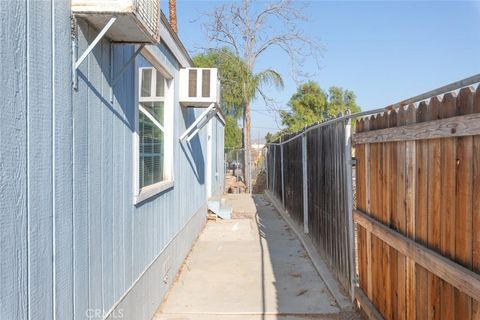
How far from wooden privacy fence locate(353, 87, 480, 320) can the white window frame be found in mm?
1979

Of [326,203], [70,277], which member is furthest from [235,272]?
[70,277]

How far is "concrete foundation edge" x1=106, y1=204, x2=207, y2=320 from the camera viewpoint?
12.2 ft

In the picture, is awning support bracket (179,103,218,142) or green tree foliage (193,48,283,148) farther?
green tree foliage (193,48,283,148)

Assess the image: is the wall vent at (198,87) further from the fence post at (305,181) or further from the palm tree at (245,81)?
the palm tree at (245,81)

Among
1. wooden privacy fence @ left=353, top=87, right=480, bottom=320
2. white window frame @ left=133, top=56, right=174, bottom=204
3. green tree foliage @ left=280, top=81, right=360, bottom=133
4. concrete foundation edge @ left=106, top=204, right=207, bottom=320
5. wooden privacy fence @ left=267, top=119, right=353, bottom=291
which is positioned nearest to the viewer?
wooden privacy fence @ left=353, top=87, right=480, bottom=320

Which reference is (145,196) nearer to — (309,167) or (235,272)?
(235,272)

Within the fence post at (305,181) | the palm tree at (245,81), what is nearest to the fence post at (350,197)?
the fence post at (305,181)

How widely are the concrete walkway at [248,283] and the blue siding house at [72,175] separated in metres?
0.52

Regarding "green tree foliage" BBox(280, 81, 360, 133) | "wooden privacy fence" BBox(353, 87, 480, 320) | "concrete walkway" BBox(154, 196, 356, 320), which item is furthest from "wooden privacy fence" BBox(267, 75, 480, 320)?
"green tree foliage" BBox(280, 81, 360, 133)

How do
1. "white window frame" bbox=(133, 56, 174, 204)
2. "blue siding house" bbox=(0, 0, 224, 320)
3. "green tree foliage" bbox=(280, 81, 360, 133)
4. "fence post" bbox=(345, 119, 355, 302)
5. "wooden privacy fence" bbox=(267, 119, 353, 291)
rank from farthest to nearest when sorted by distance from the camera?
1. "green tree foliage" bbox=(280, 81, 360, 133)
2. "wooden privacy fence" bbox=(267, 119, 353, 291)
3. "fence post" bbox=(345, 119, 355, 302)
4. "white window frame" bbox=(133, 56, 174, 204)
5. "blue siding house" bbox=(0, 0, 224, 320)

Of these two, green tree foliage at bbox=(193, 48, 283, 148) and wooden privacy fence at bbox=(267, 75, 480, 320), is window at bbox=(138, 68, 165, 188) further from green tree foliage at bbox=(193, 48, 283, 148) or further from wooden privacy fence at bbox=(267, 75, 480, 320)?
green tree foliage at bbox=(193, 48, 283, 148)

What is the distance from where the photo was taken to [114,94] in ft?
11.3

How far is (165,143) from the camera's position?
19.3ft

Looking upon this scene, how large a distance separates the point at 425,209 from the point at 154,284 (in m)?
2.90
